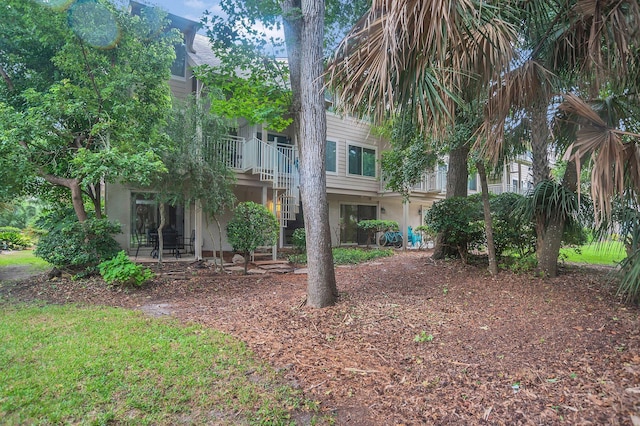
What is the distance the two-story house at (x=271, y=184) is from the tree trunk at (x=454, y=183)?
2.78 metres

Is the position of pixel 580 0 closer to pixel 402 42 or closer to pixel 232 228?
pixel 402 42

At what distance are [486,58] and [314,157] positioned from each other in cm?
261

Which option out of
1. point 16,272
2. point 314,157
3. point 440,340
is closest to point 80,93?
point 314,157

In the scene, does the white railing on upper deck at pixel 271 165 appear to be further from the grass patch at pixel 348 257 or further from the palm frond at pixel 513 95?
the palm frond at pixel 513 95

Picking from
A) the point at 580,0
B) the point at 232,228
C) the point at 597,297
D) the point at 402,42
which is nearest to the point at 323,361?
the point at 402,42

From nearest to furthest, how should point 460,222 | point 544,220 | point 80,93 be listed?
point 544,220
point 80,93
point 460,222

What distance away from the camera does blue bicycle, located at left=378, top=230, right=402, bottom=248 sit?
616 inches

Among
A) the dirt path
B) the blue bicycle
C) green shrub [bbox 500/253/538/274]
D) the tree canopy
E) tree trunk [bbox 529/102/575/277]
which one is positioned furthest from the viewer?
the blue bicycle

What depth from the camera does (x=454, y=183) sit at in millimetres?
9305

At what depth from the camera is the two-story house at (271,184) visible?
11.1 metres

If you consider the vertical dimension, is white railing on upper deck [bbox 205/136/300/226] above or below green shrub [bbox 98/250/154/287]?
above

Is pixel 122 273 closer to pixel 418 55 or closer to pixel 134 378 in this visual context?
pixel 134 378

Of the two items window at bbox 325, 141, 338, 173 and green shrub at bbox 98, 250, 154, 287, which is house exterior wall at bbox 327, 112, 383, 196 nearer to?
window at bbox 325, 141, 338, 173

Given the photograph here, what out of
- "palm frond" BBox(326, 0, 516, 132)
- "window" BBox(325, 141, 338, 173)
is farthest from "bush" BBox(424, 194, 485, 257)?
"window" BBox(325, 141, 338, 173)
